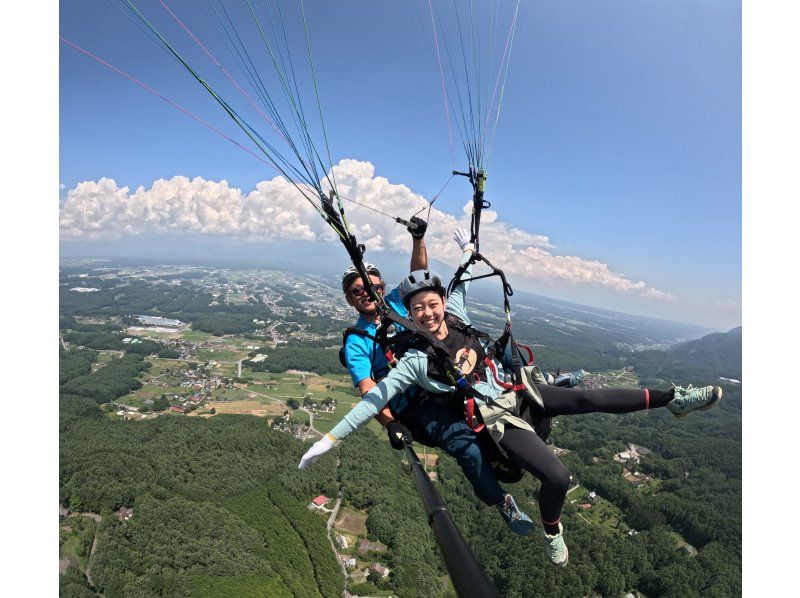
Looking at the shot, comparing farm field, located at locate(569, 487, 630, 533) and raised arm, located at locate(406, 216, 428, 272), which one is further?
farm field, located at locate(569, 487, 630, 533)

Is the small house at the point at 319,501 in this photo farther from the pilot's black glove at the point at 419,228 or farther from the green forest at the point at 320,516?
the pilot's black glove at the point at 419,228

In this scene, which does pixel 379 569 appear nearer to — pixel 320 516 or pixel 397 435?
pixel 320 516

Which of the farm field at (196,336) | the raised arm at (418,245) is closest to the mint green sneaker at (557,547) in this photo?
the raised arm at (418,245)

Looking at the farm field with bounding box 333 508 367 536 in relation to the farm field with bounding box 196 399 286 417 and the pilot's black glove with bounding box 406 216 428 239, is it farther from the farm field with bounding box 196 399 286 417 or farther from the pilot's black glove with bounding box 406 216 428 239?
the pilot's black glove with bounding box 406 216 428 239

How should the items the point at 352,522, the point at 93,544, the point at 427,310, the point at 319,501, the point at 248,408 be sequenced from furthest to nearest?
the point at 248,408 < the point at 319,501 < the point at 352,522 < the point at 93,544 < the point at 427,310

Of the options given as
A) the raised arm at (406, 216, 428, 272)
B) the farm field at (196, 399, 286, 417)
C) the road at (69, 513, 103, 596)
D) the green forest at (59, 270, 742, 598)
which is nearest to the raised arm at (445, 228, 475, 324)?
the raised arm at (406, 216, 428, 272)

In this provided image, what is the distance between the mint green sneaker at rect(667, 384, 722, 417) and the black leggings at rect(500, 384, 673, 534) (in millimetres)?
66

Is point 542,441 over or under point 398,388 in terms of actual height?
under

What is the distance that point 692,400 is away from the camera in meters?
2.93

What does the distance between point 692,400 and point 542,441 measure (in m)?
1.31

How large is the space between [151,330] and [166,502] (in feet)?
187

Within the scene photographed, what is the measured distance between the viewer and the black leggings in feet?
8.43

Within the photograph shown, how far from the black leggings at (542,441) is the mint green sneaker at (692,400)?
66 mm

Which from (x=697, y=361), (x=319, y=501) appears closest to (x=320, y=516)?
(x=319, y=501)
